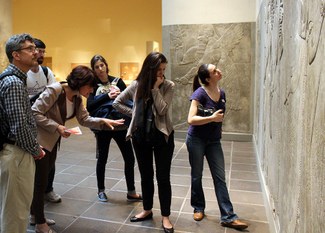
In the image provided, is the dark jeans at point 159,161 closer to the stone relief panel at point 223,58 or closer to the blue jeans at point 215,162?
the blue jeans at point 215,162

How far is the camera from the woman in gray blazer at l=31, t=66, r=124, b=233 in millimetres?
3049

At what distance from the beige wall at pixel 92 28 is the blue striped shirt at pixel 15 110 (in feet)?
34.2

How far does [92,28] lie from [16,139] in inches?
440

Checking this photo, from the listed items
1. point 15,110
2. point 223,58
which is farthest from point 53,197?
point 223,58

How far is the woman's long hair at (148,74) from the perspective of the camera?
3184mm

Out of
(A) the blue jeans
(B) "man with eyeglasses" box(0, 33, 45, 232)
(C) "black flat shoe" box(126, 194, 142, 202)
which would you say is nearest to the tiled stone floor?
(C) "black flat shoe" box(126, 194, 142, 202)

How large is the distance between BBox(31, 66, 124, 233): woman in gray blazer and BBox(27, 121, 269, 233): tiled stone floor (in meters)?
0.48

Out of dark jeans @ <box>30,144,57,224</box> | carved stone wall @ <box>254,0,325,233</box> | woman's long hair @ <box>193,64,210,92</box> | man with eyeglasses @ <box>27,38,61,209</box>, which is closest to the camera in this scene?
carved stone wall @ <box>254,0,325,233</box>

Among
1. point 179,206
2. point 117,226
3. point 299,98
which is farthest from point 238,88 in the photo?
point 299,98

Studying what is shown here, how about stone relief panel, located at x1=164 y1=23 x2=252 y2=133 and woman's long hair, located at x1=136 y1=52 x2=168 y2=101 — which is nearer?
woman's long hair, located at x1=136 y1=52 x2=168 y2=101

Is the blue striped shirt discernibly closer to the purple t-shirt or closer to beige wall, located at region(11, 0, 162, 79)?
the purple t-shirt

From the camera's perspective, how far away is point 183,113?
A: 8539mm

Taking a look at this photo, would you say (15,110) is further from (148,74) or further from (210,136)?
(210,136)

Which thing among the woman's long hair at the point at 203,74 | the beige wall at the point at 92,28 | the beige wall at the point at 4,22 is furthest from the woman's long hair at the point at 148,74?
the beige wall at the point at 92,28
